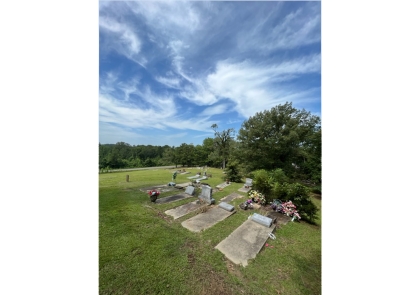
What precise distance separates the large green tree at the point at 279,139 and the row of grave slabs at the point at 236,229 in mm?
8388

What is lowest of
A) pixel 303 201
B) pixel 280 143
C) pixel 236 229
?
pixel 236 229

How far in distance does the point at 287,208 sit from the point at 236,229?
2.21 m

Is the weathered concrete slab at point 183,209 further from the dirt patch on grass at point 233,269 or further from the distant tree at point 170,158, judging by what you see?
the distant tree at point 170,158

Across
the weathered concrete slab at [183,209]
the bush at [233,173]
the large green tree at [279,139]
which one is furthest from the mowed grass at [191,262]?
the large green tree at [279,139]

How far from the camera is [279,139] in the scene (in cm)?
1173

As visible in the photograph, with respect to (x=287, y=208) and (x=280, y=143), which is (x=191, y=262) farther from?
(x=280, y=143)

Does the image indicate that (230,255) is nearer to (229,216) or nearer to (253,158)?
(229,216)

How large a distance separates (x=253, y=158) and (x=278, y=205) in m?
8.43

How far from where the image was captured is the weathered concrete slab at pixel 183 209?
13.7 feet

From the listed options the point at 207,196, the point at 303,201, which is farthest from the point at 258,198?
the point at 207,196

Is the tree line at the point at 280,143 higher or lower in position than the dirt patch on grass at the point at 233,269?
higher

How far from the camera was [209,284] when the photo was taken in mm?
1930

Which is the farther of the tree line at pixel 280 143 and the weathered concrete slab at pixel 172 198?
the tree line at pixel 280 143
